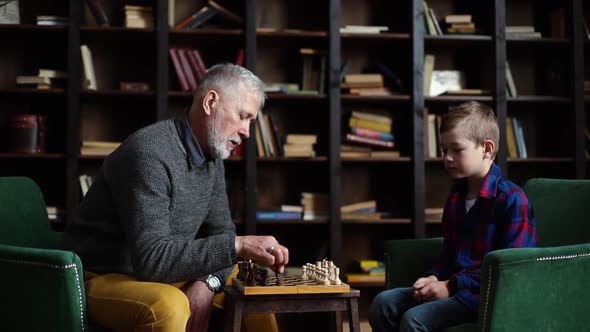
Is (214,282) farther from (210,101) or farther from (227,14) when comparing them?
(227,14)

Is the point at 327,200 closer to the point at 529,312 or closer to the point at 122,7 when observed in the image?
the point at 122,7

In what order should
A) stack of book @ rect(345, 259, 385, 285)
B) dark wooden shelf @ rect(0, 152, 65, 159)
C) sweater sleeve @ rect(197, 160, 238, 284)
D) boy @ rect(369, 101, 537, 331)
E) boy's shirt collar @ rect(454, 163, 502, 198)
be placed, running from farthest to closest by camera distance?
1. stack of book @ rect(345, 259, 385, 285)
2. dark wooden shelf @ rect(0, 152, 65, 159)
3. sweater sleeve @ rect(197, 160, 238, 284)
4. boy's shirt collar @ rect(454, 163, 502, 198)
5. boy @ rect(369, 101, 537, 331)

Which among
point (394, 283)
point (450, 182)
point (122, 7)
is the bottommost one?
point (394, 283)

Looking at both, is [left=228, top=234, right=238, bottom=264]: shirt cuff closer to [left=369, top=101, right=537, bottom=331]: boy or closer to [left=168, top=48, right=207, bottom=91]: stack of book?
[left=369, top=101, right=537, bottom=331]: boy

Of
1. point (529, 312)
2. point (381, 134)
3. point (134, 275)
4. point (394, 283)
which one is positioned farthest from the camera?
point (381, 134)

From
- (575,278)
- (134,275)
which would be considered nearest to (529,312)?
(575,278)

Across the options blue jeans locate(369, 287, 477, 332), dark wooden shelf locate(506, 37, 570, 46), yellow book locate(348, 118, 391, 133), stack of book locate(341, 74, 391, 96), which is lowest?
blue jeans locate(369, 287, 477, 332)

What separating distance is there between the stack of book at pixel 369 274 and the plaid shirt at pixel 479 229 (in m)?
1.69

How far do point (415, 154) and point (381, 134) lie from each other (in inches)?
10.0

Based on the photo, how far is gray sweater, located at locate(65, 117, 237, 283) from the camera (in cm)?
197

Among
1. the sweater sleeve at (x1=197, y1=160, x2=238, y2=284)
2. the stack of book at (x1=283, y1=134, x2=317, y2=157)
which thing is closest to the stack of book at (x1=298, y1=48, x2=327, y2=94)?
the stack of book at (x1=283, y1=134, x2=317, y2=157)

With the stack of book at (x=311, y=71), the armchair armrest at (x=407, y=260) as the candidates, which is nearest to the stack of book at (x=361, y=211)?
the stack of book at (x=311, y=71)

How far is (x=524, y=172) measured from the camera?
4.48 metres

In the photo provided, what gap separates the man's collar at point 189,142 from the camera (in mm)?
2305
